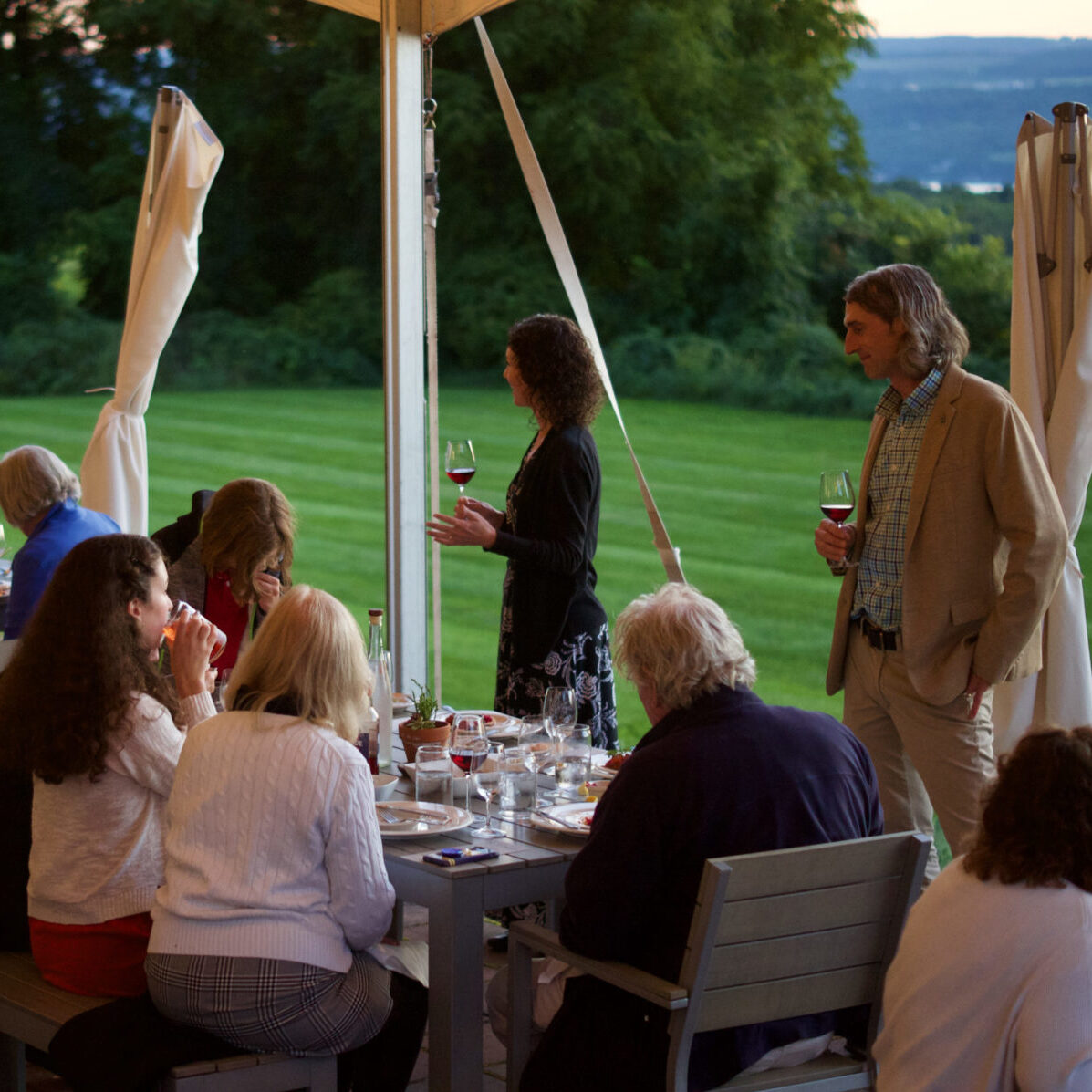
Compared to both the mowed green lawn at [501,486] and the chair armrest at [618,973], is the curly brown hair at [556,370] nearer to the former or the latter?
the chair armrest at [618,973]

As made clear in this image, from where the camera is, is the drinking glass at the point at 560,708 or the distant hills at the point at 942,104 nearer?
the drinking glass at the point at 560,708

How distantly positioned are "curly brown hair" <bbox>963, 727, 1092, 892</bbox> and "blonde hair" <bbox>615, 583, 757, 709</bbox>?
515 mm

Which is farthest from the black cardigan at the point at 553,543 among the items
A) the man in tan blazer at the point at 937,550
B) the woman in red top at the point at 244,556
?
the man in tan blazer at the point at 937,550

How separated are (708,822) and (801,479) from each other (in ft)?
45.0

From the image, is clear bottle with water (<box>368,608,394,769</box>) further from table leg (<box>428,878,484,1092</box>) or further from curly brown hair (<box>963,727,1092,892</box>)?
curly brown hair (<box>963,727,1092,892</box>)

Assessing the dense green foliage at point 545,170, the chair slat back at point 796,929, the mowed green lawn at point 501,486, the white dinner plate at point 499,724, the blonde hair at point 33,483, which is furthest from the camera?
the mowed green lawn at point 501,486

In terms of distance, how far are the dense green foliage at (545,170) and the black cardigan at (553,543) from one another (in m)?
11.3

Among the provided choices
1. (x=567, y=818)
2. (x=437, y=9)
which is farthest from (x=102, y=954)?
(x=437, y=9)

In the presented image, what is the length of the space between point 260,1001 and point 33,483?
8.14 feet

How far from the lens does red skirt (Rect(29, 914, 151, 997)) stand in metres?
2.28

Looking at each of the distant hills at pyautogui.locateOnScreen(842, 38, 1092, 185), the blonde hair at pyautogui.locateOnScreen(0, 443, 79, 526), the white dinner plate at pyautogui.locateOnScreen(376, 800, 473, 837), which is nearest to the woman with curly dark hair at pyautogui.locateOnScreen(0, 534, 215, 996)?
the white dinner plate at pyautogui.locateOnScreen(376, 800, 473, 837)

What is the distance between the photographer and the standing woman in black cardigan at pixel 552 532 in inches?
135

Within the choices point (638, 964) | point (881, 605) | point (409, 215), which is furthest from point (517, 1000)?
point (409, 215)

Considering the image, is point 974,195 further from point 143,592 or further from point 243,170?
point 143,592
